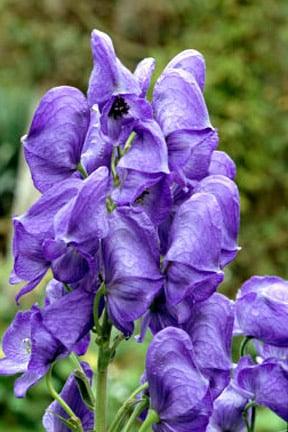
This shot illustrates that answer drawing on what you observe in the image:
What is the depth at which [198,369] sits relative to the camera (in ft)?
3.18

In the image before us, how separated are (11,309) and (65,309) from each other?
3.20 m

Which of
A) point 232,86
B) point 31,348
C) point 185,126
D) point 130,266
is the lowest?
point 232,86

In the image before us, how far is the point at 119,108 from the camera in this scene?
3.22 ft

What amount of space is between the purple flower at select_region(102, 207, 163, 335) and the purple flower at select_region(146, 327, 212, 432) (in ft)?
0.13

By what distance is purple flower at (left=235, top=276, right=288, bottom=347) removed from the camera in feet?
3.51

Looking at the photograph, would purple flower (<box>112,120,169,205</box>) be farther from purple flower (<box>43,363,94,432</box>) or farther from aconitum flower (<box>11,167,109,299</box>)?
purple flower (<box>43,363,94,432</box>)

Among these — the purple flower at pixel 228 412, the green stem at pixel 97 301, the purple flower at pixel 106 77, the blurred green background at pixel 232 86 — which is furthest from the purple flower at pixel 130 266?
the blurred green background at pixel 232 86

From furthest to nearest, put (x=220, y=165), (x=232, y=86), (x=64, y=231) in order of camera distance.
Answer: (x=232, y=86) < (x=220, y=165) < (x=64, y=231)

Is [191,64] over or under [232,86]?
over

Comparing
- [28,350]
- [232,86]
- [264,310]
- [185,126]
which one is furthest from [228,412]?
[232,86]

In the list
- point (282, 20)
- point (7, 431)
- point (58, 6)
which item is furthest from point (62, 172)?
point (58, 6)

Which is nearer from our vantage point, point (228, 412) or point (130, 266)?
point (130, 266)

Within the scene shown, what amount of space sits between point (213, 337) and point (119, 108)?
0.78 ft

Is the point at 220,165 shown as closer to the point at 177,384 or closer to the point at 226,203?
the point at 226,203
